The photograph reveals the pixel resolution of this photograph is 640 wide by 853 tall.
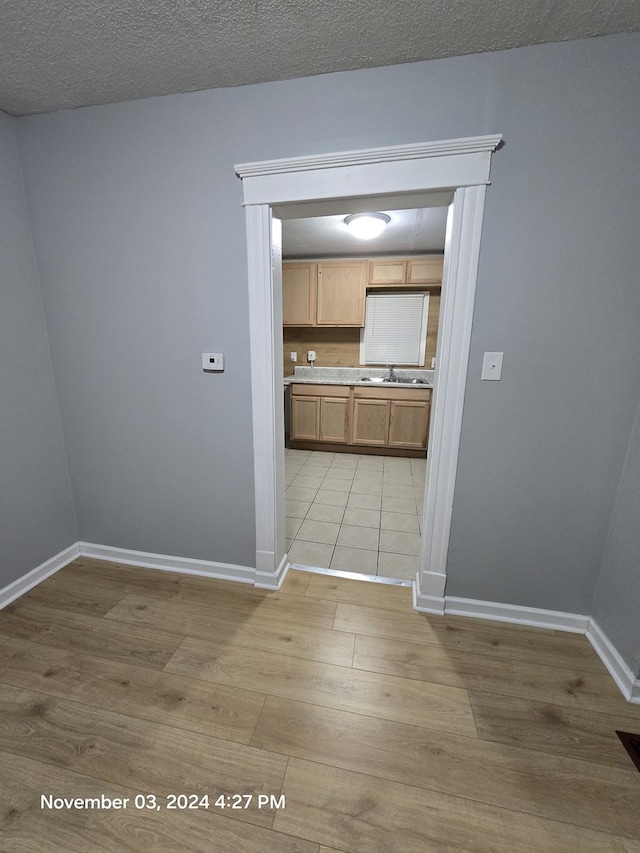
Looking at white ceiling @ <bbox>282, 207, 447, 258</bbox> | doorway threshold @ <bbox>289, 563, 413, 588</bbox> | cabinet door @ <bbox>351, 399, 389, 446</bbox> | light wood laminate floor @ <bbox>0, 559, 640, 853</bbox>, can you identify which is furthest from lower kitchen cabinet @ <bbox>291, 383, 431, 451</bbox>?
light wood laminate floor @ <bbox>0, 559, 640, 853</bbox>

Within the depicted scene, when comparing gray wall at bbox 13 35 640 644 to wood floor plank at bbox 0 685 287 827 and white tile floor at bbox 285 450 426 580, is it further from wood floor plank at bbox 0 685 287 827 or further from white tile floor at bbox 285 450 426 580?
wood floor plank at bbox 0 685 287 827

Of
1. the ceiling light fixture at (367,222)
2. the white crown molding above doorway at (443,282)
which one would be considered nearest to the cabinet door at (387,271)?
the ceiling light fixture at (367,222)

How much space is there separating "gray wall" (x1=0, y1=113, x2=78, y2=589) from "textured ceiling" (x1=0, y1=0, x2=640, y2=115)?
51 centimetres

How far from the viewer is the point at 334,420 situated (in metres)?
3.88

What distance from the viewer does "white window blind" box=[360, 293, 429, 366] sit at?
404cm

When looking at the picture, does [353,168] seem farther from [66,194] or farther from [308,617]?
[308,617]

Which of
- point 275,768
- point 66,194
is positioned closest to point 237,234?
point 66,194

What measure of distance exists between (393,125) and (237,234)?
0.75 m

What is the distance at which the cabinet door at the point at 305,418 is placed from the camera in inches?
154

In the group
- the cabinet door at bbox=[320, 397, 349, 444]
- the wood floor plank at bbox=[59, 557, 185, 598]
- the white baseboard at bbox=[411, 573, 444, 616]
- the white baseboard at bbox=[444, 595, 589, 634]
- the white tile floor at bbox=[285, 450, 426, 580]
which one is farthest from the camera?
the cabinet door at bbox=[320, 397, 349, 444]

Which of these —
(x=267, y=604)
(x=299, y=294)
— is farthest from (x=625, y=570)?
(x=299, y=294)

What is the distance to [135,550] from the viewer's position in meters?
1.95

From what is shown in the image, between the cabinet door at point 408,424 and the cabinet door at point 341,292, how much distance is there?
1.14 metres

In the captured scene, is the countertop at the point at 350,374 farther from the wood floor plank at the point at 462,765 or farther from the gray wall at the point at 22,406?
the wood floor plank at the point at 462,765
